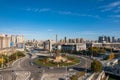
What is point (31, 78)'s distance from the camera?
100ft

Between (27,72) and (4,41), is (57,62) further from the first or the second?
(4,41)

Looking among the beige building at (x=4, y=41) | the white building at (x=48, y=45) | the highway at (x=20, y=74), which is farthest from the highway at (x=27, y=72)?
the white building at (x=48, y=45)

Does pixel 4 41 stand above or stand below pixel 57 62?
above

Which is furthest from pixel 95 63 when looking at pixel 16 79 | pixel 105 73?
pixel 16 79

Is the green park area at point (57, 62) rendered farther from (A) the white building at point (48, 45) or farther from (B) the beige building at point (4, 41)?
(A) the white building at point (48, 45)

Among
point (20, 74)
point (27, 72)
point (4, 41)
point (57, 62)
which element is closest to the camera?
point (20, 74)

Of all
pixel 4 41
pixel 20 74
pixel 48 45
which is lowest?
pixel 20 74

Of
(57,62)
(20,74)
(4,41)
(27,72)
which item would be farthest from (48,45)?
(20,74)

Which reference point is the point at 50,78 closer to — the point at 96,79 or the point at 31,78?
the point at 31,78

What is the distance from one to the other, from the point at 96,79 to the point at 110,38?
12574 centimetres

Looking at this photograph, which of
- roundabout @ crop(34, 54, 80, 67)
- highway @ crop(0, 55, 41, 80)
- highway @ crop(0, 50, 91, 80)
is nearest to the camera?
highway @ crop(0, 55, 41, 80)

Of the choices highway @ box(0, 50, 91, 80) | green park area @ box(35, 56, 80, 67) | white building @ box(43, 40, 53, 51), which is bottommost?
highway @ box(0, 50, 91, 80)

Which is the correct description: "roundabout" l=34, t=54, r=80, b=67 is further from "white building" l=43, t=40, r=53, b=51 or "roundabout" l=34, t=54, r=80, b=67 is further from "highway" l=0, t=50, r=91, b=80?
"white building" l=43, t=40, r=53, b=51

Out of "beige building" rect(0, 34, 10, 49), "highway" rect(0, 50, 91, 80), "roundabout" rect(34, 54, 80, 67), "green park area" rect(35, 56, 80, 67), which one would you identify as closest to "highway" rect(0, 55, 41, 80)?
"highway" rect(0, 50, 91, 80)
